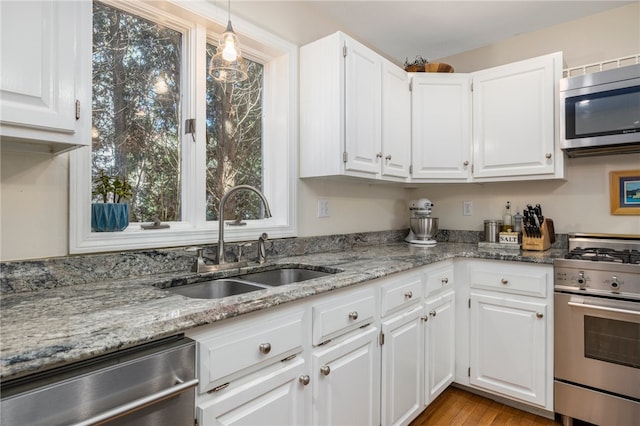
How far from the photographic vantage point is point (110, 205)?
1389 mm

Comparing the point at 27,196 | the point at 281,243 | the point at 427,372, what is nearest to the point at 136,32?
the point at 27,196

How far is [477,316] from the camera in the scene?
2.21 meters

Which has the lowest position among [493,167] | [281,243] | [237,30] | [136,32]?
[281,243]

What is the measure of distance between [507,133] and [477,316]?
1.26m

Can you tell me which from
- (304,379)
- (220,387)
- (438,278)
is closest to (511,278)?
(438,278)

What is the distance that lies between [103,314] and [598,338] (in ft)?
7.35

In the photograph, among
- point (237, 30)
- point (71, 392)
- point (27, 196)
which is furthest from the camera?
point (237, 30)

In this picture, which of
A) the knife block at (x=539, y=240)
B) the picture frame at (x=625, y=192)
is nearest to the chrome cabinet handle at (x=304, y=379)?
the knife block at (x=539, y=240)

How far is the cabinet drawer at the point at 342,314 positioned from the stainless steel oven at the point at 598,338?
1.17 metres

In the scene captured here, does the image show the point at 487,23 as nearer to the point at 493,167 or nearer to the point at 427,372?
the point at 493,167

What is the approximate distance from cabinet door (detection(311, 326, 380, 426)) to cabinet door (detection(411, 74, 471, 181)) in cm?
149

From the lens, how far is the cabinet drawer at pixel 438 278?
1995 mm

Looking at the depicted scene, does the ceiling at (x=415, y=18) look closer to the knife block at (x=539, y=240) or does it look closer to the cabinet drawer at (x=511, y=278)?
the knife block at (x=539, y=240)

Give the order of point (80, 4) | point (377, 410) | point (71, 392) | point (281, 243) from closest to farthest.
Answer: point (71, 392) < point (80, 4) < point (377, 410) < point (281, 243)
